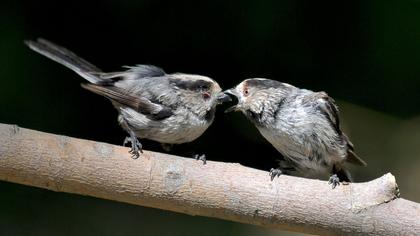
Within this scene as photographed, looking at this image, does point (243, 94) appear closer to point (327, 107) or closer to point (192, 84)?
point (192, 84)

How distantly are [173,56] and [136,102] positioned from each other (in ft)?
3.34

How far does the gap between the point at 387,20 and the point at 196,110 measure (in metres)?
1.53

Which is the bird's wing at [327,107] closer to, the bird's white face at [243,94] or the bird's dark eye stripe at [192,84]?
the bird's white face at [243,94]

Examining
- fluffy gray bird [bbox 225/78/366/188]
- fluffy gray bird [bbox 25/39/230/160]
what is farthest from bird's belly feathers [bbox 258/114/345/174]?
fluffy gray bird [bbox 25/39/230/160]

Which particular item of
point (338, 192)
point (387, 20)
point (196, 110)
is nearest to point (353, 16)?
point (387, 20)

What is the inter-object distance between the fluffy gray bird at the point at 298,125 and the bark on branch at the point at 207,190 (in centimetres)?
41

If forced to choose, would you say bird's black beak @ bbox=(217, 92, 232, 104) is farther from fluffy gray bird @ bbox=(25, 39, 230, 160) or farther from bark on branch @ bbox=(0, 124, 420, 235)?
bark on branch @ bbox=(0, 124, 420, 235)

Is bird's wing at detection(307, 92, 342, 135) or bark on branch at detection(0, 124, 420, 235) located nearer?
bark on branch at detection(0, 124, 420, 235)

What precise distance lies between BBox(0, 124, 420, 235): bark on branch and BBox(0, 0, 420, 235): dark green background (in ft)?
4.54

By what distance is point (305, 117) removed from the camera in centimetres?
293

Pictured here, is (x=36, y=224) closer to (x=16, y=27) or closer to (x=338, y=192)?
(x=16, y=27)

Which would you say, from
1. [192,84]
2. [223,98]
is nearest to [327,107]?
[223,98]

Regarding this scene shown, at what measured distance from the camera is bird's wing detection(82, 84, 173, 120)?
3014 mm

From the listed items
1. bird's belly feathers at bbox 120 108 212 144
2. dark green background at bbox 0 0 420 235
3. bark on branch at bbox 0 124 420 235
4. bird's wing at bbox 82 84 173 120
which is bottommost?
bark on branch at bbox 0 124 420 235
